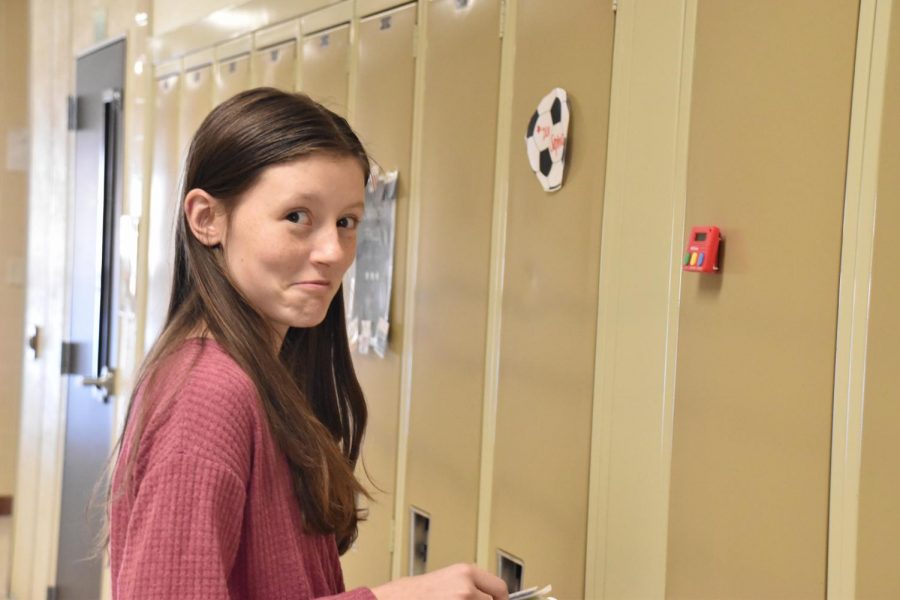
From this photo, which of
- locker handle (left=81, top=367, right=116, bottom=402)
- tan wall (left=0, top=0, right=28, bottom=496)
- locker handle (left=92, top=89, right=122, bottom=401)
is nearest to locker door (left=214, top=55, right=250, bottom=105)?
locker handle (left=92, top=89, right=122, bottom=401)

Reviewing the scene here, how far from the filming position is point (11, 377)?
5.04 m

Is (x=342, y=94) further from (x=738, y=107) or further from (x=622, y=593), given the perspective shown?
(x=622, y=593)

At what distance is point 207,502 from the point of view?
0.90 metres

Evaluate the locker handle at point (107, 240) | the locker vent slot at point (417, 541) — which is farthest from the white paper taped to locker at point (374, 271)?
the locker handle at point (107, 240)

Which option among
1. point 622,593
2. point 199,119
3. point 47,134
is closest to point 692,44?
point 622,593

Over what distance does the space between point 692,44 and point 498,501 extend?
3.41 ft

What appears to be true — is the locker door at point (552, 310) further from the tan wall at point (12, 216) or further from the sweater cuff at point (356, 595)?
the tan wall at point (12, 216)

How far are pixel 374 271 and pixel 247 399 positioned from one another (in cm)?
162

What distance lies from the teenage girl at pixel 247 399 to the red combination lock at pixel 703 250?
658mm

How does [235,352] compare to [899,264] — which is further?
[899,264]

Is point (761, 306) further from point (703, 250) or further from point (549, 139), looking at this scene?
point (549, 139)

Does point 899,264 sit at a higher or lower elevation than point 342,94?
lower

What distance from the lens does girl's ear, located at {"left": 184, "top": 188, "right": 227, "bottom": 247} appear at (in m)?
1.11

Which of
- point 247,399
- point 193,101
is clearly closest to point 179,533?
point 247,399
